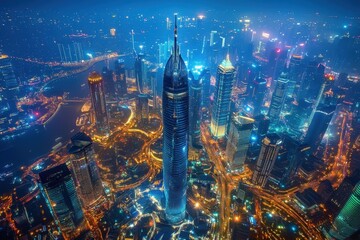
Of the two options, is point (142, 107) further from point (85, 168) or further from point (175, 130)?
point (175, 130)

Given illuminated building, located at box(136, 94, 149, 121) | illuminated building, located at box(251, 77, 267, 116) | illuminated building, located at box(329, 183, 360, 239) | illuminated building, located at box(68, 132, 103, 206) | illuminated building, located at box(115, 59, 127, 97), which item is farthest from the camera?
illuminated building, located at box(115, 59, 127, 97)

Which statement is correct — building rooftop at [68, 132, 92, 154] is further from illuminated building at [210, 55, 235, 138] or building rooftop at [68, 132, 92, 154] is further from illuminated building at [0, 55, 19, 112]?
illuminated building at [0, 55, 19, 112]

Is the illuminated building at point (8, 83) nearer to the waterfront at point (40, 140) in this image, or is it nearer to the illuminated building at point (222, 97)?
the waterfront at point (40, 140)

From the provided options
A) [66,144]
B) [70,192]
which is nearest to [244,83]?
[66,144]

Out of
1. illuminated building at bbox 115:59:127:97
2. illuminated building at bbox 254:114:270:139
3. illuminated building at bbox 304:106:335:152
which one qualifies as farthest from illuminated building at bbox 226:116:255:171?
illuminated building at bbox 115:59:127:97

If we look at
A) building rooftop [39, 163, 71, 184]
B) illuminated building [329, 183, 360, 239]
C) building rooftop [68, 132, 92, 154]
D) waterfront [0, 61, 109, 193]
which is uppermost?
building rooftop [68, 132, 92, 154]

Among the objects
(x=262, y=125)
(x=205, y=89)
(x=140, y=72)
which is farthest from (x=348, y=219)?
(x=140, y=72)

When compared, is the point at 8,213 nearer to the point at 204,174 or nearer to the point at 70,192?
the point at 70,192
